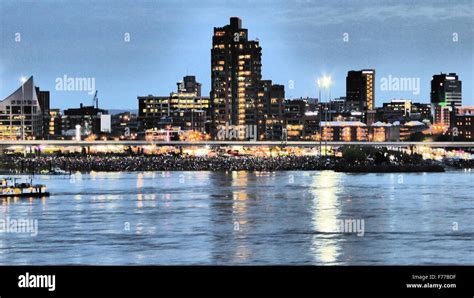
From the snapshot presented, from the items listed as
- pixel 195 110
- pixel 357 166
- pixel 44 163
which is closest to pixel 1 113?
pixel 195 110

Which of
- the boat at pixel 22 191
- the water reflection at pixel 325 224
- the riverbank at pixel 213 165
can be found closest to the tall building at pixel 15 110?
the riverbank at pixel 213 165

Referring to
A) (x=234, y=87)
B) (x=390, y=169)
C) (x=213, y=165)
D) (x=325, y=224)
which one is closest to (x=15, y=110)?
(x=234, y=87)

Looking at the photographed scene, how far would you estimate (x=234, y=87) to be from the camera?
169750 mm

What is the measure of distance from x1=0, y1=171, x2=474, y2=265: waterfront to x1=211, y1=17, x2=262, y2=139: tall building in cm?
11199

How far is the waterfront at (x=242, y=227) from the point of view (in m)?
26.8

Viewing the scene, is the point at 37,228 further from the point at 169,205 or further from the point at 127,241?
the point at 169,205

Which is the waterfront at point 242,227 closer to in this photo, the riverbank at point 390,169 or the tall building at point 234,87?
the riverbank at point 390,169

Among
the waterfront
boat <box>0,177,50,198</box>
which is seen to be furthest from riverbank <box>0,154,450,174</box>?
boat <box>0,177,50,198</box>

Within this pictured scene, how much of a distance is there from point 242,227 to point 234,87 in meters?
136

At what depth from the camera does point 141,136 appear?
605 feet

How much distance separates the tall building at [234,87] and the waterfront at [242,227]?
112 m

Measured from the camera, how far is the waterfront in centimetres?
2677
